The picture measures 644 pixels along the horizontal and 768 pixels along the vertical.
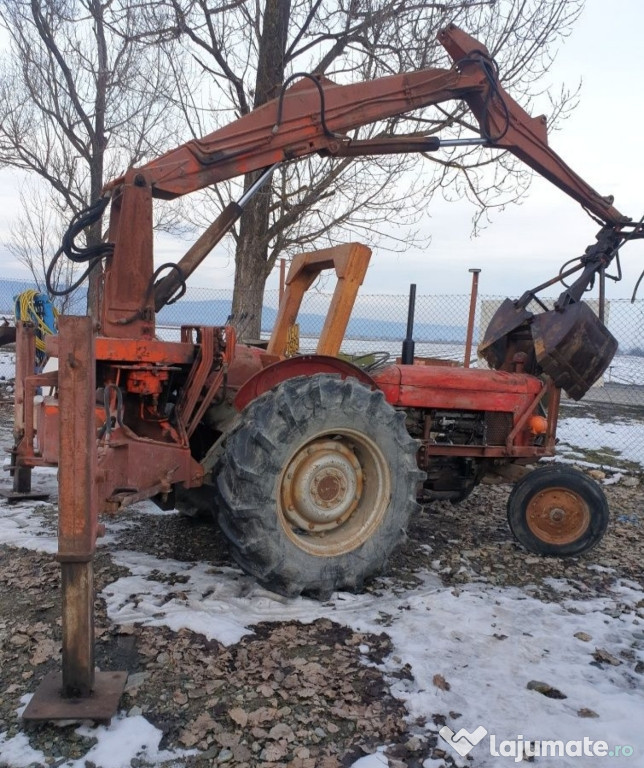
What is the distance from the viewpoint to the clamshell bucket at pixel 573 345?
16.7 ft

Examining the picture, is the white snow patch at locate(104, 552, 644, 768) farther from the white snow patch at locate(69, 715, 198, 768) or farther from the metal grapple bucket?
the metal grapple bucket

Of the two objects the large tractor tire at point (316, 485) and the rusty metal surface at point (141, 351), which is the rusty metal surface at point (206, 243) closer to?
the rusty metal surface at point (141, 351)

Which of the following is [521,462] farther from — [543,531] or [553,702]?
[553,702]

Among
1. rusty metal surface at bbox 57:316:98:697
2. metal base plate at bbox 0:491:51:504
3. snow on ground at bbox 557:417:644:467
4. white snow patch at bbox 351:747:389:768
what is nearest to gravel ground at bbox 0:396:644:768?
white snow patch at bbox 351:747:389:768

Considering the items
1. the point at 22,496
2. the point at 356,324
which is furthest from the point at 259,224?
the point at 22,496

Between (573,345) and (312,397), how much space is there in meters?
2.48

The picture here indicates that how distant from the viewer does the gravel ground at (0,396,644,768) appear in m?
2.55

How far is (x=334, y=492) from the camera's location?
4062 mm

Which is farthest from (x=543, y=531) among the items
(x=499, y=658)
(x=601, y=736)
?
(x=601, y=736)

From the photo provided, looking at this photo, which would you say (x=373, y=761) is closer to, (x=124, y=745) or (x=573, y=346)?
(x=124, y=745)

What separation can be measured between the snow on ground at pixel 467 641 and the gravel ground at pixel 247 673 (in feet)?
0.25

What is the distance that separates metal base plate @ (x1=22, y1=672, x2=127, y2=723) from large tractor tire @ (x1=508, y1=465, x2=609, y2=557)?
10.7ft

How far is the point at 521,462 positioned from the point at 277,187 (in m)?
5.37

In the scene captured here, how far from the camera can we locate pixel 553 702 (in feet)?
9.58
